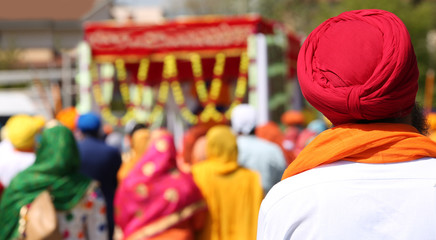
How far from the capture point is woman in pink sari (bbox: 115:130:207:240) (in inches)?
135

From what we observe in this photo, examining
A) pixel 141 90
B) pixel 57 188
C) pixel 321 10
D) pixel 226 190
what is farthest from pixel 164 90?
pixel 321 10

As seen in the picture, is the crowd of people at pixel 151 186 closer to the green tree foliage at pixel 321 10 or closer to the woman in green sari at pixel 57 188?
the woman in green sari at pixel 57 188

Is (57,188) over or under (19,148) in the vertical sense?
over

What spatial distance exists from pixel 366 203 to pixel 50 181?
2.36 m

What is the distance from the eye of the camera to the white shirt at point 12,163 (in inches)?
161

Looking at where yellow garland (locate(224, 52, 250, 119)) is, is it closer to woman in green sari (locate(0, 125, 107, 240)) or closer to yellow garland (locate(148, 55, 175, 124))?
yellow garland (locate(148, 55, 175, 124))

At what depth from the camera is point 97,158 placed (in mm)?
4848

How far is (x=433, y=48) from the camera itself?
25375 mm

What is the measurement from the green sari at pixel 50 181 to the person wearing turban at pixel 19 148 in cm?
85

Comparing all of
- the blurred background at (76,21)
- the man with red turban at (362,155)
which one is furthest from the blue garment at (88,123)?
the blurred background at (76,21)

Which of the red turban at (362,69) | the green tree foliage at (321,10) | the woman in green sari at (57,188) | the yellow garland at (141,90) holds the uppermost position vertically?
the red turban at (362,69)

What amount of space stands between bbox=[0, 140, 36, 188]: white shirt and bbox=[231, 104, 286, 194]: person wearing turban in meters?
1.60

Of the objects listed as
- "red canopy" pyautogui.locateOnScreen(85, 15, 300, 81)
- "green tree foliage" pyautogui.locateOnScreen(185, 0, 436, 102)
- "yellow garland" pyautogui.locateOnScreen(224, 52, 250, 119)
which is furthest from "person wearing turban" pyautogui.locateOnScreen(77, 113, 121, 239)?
"green tree foliage" pyautogui.locateOnScreen(185, 0, 436, 102)

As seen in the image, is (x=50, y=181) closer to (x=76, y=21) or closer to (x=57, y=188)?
(x=57, y=188)
